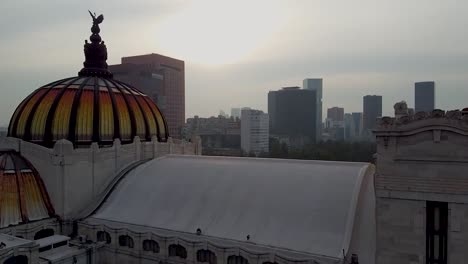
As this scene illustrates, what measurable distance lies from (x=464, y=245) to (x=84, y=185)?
1316 inches

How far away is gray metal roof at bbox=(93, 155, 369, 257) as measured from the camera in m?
27.3

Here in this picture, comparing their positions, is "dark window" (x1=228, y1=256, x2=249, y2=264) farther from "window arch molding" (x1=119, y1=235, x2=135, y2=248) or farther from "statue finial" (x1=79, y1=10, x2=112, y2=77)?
"statue finial" (x1=79, y1=10, x2=112, y2=77)

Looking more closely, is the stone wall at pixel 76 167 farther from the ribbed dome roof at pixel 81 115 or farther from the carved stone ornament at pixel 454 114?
the carved stone ornament at pixel 454 114

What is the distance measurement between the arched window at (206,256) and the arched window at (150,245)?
4167 mm

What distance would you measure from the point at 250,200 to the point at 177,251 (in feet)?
23.4

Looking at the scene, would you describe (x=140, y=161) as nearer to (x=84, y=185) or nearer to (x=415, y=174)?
(x=84, y=185)

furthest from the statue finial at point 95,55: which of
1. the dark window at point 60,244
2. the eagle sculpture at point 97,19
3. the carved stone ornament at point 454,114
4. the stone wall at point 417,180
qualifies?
the carved stone ornament at point 454,114

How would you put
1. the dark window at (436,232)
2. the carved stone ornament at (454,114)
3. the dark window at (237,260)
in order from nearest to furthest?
the carved stone ornament at (454,114)
the dark window at (436,232)
the dark window at (237,260)

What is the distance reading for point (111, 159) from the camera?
135ft

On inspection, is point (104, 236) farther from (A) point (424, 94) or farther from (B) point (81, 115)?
(A) point (424, 94)

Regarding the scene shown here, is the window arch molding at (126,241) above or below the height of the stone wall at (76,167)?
below

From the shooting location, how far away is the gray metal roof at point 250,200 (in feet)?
89.6

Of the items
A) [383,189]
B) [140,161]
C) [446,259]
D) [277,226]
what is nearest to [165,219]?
[277,226]

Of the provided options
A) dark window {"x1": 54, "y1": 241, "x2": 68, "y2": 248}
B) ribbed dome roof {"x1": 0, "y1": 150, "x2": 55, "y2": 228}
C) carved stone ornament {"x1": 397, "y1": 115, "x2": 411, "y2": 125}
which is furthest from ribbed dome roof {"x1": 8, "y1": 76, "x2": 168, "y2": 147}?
carved stone ornament {"x1": 397, "y1": 115, "x2": 411, "y2": 125}
